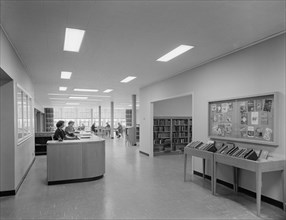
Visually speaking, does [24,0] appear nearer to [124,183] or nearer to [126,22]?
[126,22]

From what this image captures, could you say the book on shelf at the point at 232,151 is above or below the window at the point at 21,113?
below

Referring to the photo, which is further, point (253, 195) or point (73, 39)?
point (253, 195)

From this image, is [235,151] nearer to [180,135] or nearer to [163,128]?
[163,128]

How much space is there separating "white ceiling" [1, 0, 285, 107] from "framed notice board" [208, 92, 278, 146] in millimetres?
1115

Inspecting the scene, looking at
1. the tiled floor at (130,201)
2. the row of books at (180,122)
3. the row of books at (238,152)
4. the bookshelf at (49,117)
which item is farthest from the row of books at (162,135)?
the bookshelf at (49,117)

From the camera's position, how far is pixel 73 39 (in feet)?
12.6

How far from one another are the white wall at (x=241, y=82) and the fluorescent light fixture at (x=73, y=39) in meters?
3.17

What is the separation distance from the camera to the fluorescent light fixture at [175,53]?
433 cm

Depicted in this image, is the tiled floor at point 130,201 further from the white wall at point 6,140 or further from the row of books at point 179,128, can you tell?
the row of books at point 179,128

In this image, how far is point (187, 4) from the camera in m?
2.63

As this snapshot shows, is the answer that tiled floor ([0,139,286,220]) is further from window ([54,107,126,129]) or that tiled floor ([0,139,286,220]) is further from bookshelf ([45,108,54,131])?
window ([54,107,126,129])

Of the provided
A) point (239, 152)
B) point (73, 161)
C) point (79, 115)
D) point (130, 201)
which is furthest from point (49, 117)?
point (239, 152)

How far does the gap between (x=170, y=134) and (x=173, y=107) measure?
130 cm

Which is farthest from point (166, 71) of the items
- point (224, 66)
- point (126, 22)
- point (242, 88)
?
point (126, 22)
